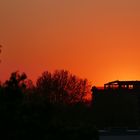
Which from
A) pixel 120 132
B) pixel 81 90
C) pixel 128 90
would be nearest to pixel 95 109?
pixel 81 90

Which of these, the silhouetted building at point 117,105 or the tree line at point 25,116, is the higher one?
the silhouetted building at point 117,105

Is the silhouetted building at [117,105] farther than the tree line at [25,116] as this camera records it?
Yes

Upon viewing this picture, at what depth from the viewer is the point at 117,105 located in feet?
348

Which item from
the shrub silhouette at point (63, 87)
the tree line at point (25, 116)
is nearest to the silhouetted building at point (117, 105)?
the shrub silhouette at point (63, 87)

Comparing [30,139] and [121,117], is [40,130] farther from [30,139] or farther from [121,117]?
[121,117]

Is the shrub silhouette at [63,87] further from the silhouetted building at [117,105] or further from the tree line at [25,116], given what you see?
the tree line at [25,116]

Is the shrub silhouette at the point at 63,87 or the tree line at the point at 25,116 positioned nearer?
the tree line at the point at 25,116

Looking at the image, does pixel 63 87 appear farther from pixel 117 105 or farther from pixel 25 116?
pixel 25 116

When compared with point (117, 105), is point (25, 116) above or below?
below

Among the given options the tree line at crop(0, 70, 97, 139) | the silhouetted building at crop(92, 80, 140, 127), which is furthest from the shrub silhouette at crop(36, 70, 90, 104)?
the tree line at crop(0, 70, 97, 139)

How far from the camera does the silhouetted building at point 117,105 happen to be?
102062mm

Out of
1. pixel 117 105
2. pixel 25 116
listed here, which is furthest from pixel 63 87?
pixel 25 116

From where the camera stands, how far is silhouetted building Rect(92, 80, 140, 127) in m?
102

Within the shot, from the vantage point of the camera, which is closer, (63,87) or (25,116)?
(25,116)
